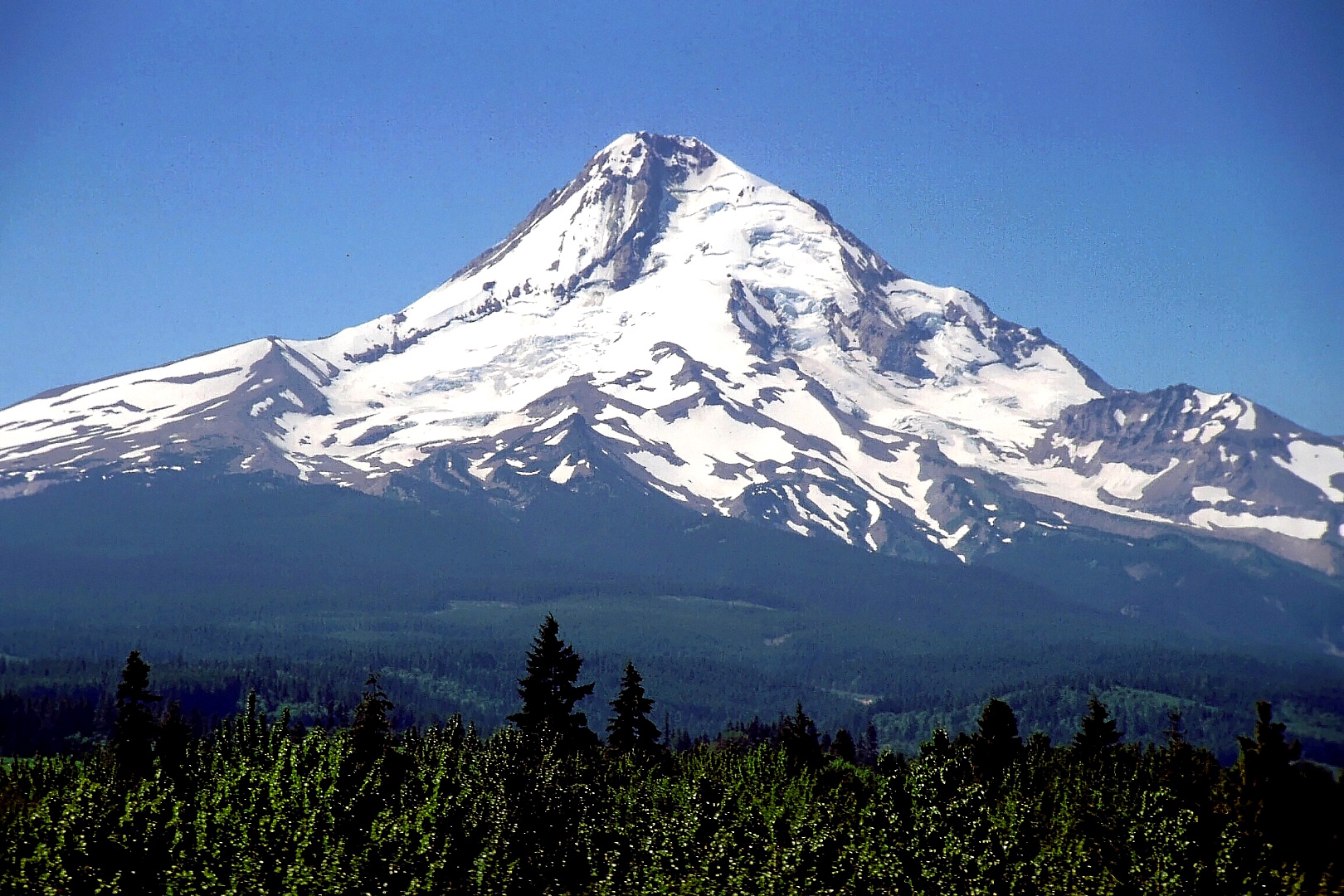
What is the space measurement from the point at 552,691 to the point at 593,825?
23.5 metres

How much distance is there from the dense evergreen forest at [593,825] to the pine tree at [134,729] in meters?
0.14

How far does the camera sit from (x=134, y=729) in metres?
67.9

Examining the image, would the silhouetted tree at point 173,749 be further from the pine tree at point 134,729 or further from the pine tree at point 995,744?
the pine tree at point 995,744

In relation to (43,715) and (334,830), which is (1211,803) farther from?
(43,715)

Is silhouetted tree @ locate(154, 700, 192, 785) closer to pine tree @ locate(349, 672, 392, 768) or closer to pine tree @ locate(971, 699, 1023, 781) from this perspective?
pine tree @ locate(349, 672, 392, 768)

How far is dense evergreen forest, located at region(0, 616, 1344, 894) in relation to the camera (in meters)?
44.7

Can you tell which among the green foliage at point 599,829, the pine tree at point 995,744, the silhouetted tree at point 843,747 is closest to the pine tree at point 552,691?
the green foliage at point 599,829

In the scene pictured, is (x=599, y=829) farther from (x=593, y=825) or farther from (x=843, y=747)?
(x=843, y=747)

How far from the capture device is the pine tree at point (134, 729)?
65375mm

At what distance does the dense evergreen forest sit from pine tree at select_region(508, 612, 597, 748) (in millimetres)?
4800

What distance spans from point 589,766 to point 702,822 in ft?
46.2

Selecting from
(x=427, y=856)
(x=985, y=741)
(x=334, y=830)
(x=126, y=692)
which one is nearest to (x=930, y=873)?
(x=427, y=856)

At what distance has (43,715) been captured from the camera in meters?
187

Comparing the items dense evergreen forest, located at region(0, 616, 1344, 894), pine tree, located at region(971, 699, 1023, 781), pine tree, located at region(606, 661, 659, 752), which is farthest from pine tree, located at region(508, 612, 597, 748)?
pine tree, located at region(971, 699, 1023, 781)
